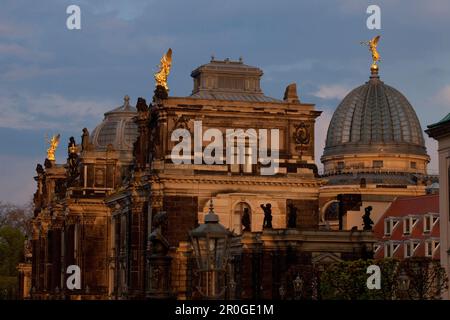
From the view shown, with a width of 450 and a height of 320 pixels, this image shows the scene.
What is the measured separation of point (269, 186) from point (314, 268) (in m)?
25.6

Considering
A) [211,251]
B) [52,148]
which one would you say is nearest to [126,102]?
[52,148]

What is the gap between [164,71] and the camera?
11362cm

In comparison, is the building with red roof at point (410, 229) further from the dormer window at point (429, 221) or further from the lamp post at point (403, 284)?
the lamp post at point (403, 284)

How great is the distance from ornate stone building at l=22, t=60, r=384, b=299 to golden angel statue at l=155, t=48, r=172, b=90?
0.61m

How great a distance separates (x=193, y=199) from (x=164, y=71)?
10.7 m

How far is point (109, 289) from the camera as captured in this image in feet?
454

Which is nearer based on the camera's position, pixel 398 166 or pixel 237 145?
pixel 237 145

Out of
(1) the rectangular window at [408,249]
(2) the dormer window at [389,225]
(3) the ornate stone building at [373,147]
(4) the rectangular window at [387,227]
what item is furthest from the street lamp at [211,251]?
(3) the ornate stone building at [373,147]

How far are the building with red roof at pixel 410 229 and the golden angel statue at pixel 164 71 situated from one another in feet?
75.1

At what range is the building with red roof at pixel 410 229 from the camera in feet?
360

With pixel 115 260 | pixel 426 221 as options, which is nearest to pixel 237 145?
pixel 426 221

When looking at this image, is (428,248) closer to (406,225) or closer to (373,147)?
(406,225)

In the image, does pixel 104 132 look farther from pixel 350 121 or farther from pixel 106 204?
pixel 350 121

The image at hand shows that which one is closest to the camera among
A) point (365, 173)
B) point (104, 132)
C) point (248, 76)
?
point (248, 76)
